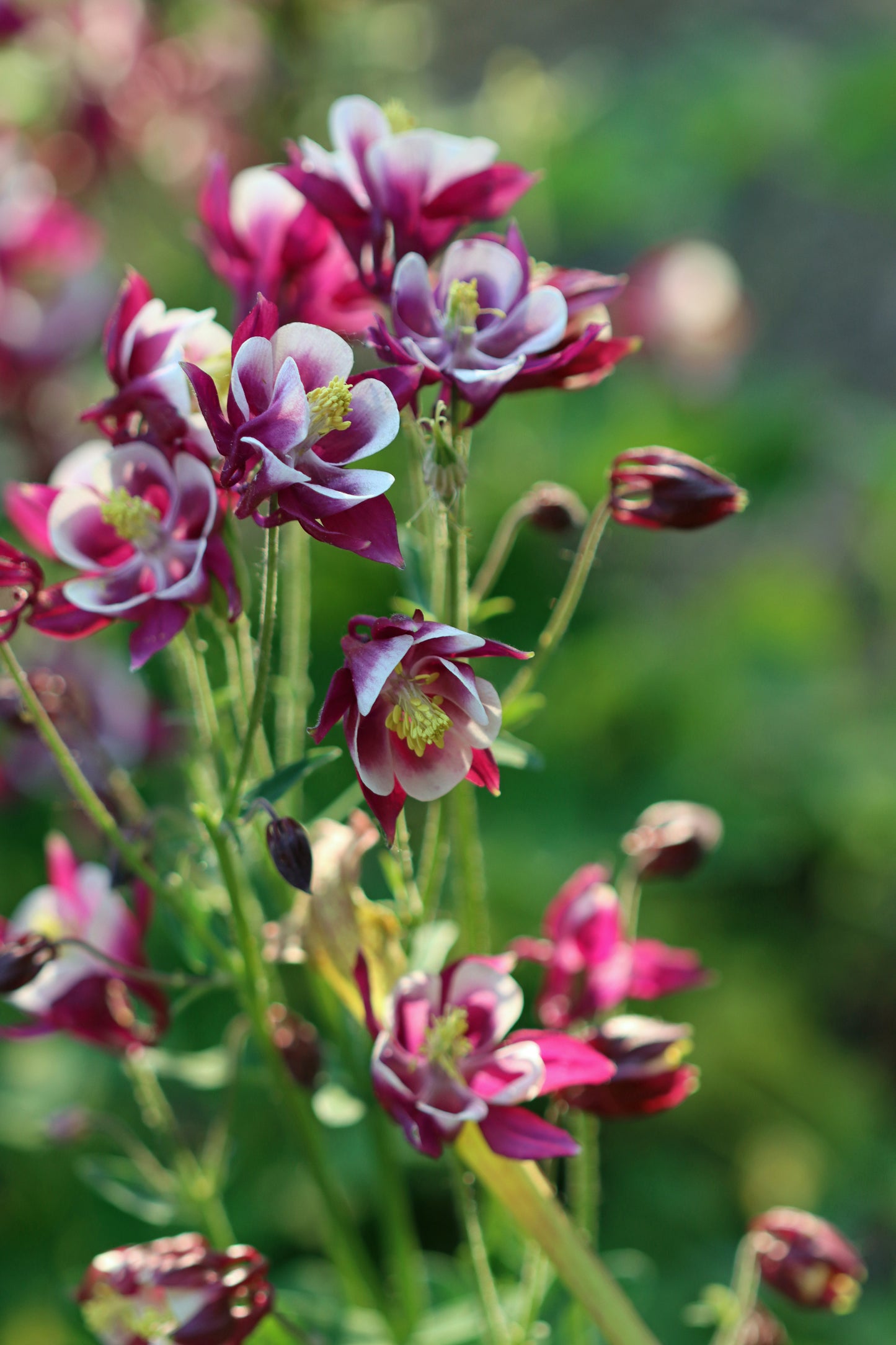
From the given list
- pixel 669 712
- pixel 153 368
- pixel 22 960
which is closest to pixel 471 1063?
pixel 22 960

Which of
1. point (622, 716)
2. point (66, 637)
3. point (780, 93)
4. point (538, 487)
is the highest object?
point (780, 93)

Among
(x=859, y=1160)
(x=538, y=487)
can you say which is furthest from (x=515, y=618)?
(x=538, y=487)

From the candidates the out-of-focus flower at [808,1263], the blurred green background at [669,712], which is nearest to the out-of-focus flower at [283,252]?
the out-of-focus flower at [808,1263]

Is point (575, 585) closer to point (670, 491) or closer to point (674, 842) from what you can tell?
point (670, 491)

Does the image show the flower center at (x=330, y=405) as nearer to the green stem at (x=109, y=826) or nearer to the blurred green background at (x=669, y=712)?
the green stem at (x=109, y=826)

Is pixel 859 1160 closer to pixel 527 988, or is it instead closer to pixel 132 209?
pixel 527 988

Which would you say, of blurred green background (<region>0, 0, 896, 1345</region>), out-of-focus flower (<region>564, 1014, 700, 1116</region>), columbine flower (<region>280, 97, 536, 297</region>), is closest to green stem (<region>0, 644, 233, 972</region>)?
out-of-focus flower (<region>564, 1014, 700, 1116</region>)
